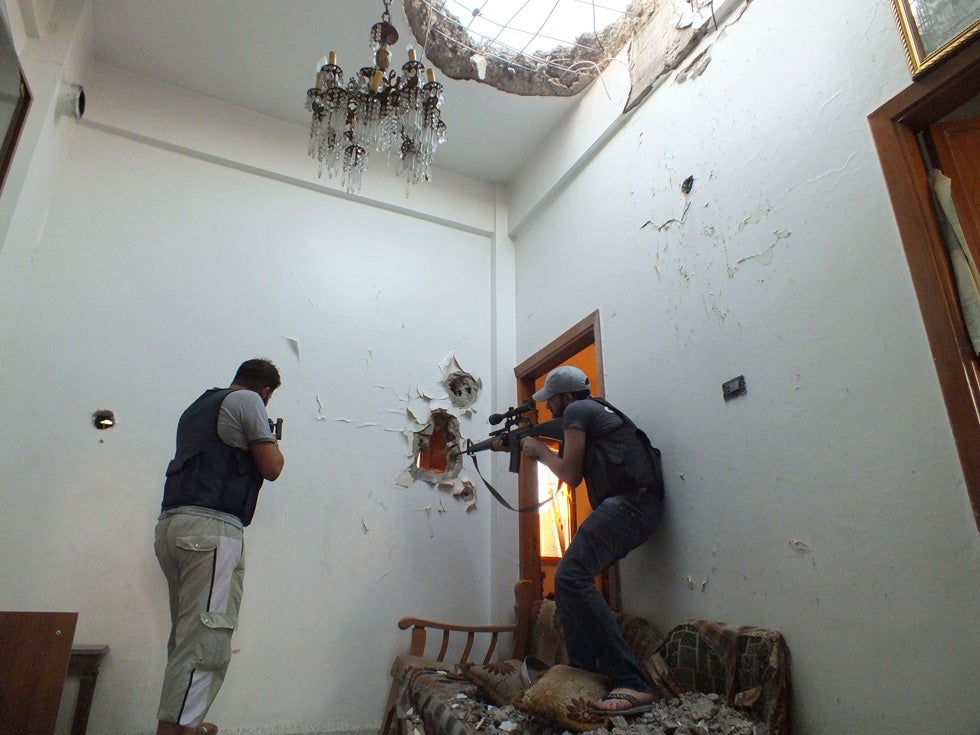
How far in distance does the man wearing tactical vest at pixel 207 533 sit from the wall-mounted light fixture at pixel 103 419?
106cm

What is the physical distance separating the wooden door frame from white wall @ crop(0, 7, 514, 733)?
2.47 meters

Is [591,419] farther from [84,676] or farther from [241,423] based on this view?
[84,676]

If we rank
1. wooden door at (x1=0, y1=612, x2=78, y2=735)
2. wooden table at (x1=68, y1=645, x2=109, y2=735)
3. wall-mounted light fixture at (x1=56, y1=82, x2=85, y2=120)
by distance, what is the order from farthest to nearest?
wall-mounted light fixture at (x1=56, y1=82, x2=85, y2=120), wooden table at (x1=68, y1=645, x2=109, y2=735), wooden door at (x1=0, y1=612, x2=78, y2=735)

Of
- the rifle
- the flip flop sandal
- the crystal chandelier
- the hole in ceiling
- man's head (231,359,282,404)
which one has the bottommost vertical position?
the flip flop sandal

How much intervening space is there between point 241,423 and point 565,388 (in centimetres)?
129

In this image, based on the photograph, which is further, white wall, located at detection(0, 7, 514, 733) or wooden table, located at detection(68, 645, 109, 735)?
white wall, located at detection(0, 7, 514, 733)

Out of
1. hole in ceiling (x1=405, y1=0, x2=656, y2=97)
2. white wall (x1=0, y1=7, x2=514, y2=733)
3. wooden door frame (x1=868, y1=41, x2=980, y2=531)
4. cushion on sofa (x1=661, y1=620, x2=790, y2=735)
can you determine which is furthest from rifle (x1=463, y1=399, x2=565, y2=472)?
hole in ceiling (x1=405, y1=0, x2=656, y2=97)

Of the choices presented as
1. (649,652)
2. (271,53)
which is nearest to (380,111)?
Result: (271,53)

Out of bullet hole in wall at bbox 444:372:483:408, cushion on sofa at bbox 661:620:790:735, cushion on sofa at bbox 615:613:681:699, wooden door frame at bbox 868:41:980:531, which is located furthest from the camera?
bullet hole in wall at bbox 444:372:483:408

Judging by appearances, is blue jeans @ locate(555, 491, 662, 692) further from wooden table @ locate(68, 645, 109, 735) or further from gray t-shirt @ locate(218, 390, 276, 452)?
wooden table @ locate(68, 645, 109, 735)

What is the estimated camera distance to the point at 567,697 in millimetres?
1903

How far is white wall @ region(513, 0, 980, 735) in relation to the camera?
1581 millimetres

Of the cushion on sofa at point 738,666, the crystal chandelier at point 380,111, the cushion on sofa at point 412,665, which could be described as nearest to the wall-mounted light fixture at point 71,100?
the crystal chandelier at point 380,111

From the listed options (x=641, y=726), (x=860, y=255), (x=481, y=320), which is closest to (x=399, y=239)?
(x=481, y=320)
